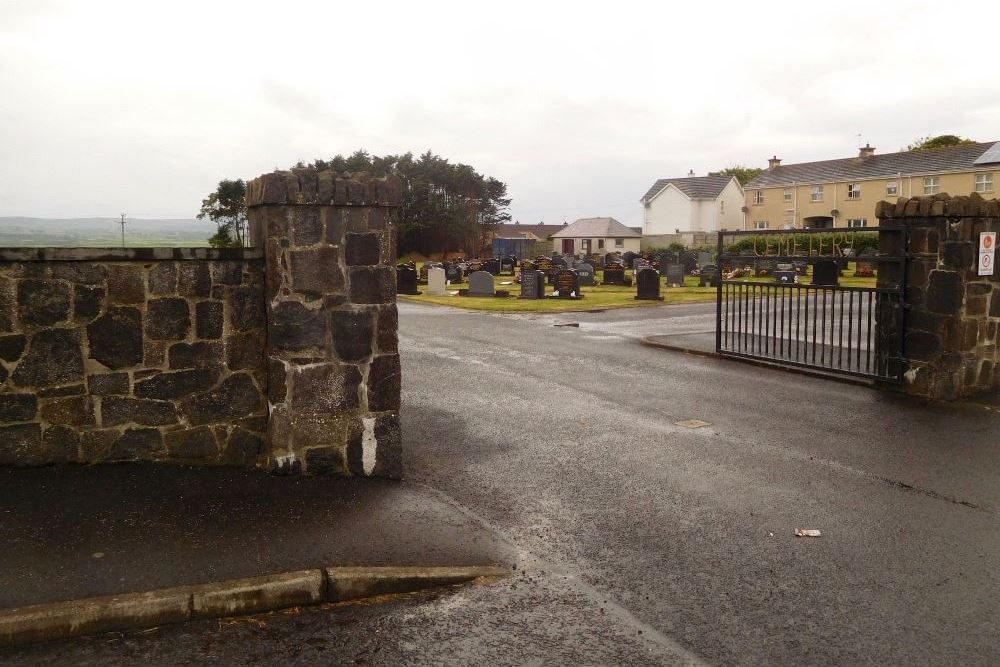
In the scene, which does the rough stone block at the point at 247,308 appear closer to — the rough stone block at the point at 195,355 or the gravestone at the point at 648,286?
the rough stone block at the point at 195,355

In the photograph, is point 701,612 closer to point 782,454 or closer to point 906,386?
point 782,454

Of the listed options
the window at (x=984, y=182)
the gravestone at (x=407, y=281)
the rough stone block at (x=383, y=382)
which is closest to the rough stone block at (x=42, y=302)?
the rough stone block at (x=383, y=382)

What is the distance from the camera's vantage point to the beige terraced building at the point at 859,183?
54.2 meters

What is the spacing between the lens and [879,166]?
61.2 m

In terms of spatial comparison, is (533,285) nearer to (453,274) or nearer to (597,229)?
(453,274)

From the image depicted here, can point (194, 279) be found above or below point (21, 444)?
above

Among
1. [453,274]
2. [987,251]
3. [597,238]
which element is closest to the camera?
[987,251]

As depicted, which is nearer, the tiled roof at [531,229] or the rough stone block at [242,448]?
the rough stone block at [242,448]

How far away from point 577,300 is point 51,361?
2124 centimetres

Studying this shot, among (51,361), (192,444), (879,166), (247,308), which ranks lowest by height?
(192,444)

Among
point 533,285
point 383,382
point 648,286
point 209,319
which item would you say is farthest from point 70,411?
point 648,286

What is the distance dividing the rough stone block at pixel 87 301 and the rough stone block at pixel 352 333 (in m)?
1.76

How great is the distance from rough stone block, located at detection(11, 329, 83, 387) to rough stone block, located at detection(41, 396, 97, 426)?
0.49 ft

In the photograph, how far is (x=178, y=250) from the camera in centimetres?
605
